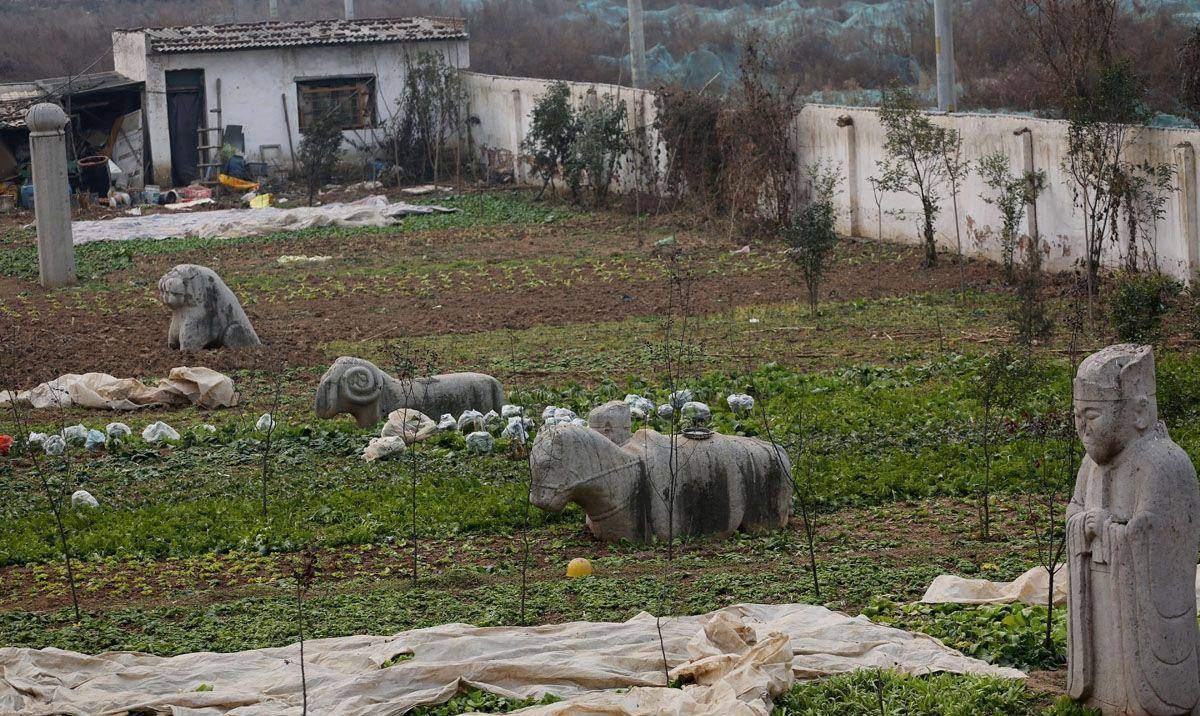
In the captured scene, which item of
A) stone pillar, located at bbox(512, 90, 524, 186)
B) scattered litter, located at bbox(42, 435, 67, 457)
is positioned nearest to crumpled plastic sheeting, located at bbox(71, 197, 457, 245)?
stone pillar, located at bbox(512, 90, 524, 186)

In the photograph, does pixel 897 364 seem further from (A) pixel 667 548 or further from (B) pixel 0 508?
(B) pixel 0 508

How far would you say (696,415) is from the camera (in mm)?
11609

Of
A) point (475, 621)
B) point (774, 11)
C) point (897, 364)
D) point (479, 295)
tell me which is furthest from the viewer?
point (774, 11)

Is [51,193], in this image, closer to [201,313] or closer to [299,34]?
[201,313]

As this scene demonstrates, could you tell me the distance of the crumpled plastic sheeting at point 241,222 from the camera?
27812mm

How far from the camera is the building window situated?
36.0 meters

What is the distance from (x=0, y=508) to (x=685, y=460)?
5002 millimetres

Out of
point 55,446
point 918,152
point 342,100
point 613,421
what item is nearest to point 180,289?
point 55,446

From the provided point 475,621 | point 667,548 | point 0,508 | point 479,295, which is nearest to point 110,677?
point 475,621

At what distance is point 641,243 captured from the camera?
2489 centimetres

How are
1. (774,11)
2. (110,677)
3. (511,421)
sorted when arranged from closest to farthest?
(110,677) → (511,421) → (774,11)

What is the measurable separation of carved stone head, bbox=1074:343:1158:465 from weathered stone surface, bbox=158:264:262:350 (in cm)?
1267

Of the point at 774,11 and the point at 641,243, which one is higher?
the point at 774,11

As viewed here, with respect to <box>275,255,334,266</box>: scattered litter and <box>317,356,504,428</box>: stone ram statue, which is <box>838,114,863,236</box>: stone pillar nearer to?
<box>275,255,334,266</box>: scattered litter
